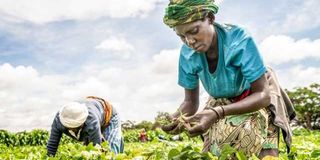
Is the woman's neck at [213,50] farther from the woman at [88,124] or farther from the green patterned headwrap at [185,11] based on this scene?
the woman at [88,124]

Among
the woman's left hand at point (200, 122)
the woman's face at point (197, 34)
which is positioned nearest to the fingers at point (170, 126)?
the woman's left hand at point (200, 122)

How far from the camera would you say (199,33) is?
2.73 meters

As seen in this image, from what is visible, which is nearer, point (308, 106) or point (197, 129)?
point (197, 129)

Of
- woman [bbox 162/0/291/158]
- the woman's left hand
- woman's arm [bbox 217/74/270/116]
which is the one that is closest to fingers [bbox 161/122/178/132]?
woman [bbox 162/0/291/158]

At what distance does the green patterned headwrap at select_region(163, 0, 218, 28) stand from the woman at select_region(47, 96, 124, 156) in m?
2.37

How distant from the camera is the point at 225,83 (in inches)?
116

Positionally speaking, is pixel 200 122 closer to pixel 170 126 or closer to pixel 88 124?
pixel 170 126

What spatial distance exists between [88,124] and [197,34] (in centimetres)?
251

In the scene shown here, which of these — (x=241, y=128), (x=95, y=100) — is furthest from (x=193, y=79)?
(x=95, y=100)

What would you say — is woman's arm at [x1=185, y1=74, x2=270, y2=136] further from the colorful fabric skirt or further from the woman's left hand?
the colorful fabric skirt

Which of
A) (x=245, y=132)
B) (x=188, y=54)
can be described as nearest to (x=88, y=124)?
(x=188, y=54)

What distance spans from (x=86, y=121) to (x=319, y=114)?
34.1m

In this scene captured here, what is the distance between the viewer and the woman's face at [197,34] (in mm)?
2707

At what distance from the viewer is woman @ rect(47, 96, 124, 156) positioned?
4910 mm
